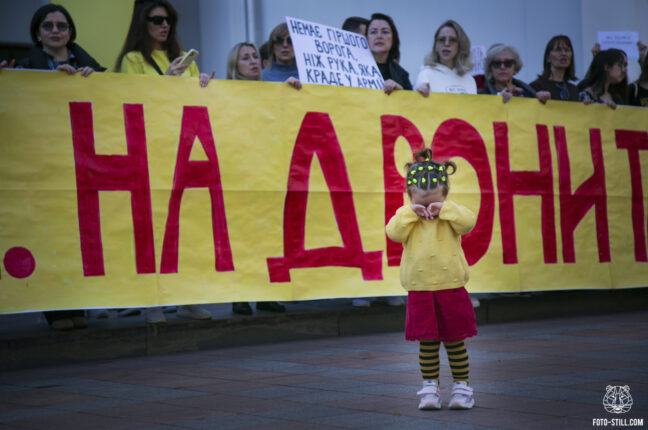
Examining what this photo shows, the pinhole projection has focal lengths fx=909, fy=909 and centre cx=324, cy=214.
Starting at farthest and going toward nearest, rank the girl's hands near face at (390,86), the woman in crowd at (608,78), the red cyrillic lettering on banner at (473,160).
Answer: the woman in crowd at (608,78)
the red cyrillic lettering on banner at (473,160)
the girl's hands near face at (390,86)

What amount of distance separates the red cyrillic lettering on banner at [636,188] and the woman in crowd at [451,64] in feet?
5.56

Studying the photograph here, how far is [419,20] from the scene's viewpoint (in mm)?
12336

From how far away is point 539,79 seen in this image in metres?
9.20

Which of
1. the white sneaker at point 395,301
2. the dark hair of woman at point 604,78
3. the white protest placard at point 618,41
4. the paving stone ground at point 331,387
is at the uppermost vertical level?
the white protest placard at point 618,41

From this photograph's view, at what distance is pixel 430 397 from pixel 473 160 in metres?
3.99

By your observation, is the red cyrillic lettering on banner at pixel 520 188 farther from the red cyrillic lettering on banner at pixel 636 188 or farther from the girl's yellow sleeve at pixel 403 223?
the girl's yellow sleeve at pixel 403 223

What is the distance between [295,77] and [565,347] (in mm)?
3305

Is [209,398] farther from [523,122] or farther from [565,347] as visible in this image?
[523,122]

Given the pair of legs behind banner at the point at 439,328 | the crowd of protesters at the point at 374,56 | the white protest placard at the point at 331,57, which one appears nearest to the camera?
the pair of legs behind banner at the point at 439,328

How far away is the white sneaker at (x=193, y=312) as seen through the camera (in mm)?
7145

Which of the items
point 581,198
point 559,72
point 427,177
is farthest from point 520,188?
point 427,177

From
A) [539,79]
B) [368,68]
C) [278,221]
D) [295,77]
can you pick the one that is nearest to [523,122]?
[539,79]

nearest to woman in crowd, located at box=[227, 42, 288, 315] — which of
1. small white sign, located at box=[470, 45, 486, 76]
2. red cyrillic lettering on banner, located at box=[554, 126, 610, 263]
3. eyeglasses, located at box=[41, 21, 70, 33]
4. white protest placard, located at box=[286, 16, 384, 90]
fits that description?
white protest placard, located at box=[286, 16, 384, 90]

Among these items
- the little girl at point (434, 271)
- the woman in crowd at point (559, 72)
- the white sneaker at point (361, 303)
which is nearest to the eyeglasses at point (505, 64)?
the woman in crowd at point (559, 72)
